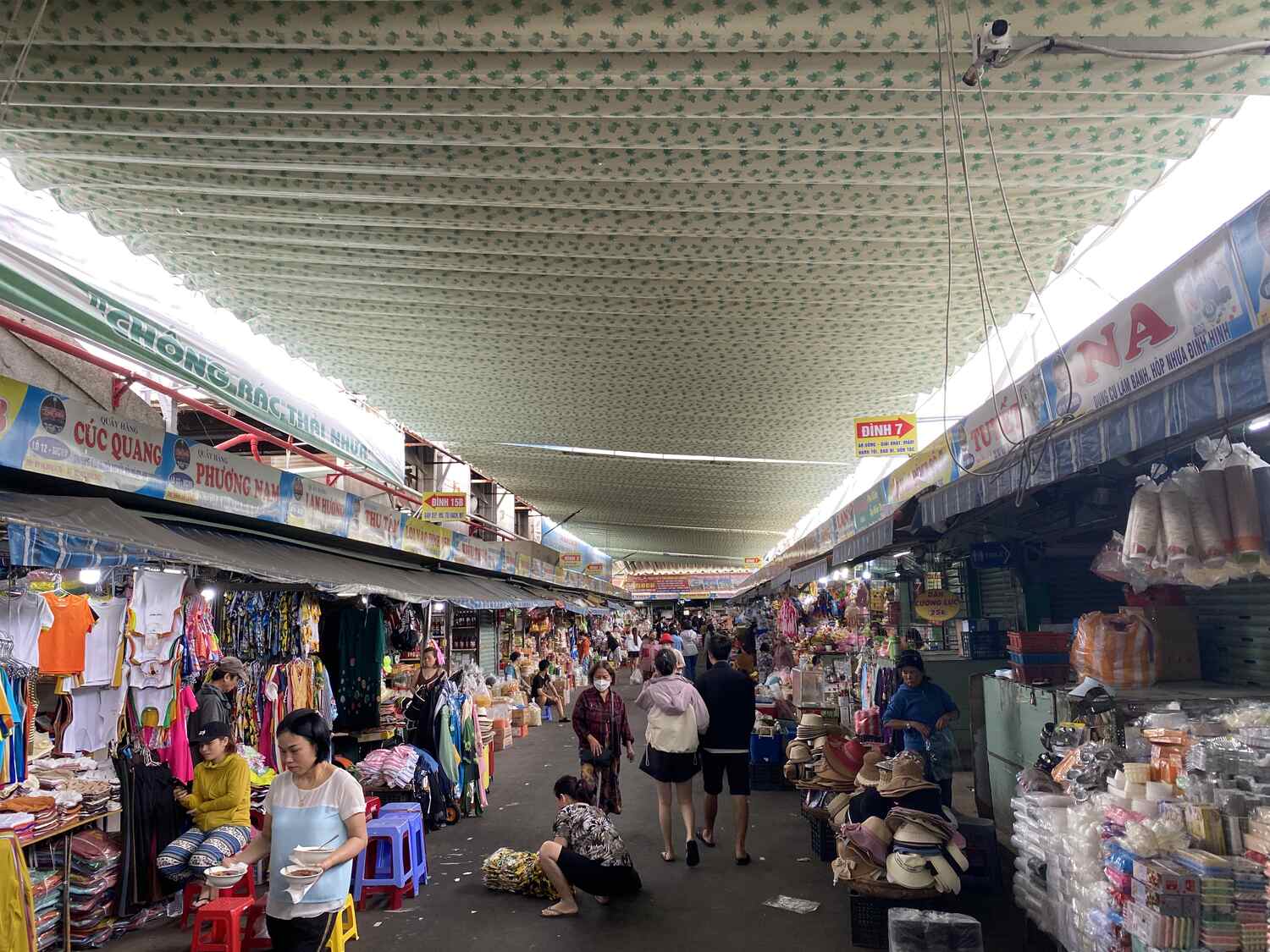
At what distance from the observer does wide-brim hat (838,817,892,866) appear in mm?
5000

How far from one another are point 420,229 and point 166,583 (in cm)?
375

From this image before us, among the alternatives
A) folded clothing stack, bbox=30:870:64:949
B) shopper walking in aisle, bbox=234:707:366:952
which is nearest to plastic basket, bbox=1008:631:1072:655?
shopper walking in aisle, bbox=234:707:366:952

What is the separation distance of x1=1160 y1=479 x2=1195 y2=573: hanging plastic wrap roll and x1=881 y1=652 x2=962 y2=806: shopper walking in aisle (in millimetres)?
3668

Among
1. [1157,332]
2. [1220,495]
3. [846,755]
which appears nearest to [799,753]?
[846,755]

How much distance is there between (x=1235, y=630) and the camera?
5.32m

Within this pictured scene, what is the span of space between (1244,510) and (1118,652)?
191 cm

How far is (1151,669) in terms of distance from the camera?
5066 millimetres

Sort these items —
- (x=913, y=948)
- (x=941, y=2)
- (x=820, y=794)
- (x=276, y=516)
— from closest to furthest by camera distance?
(x=941, y=2), (x=913, y=948), (x=820, y=794), (x=276, y=516)

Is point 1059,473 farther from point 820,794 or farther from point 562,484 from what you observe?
point 562,484

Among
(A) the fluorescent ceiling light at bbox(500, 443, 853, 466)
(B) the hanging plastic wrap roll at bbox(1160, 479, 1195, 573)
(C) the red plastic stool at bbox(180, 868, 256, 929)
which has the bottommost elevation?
(C) the red plastic stool at bbox(180, 868, 256, 929)

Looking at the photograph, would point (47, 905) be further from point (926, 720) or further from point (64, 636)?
point (926, 720)

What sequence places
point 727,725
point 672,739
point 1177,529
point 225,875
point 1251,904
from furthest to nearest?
point 727,725 → point 672,739 → point 225,875 → point 1177,529 → point 1251,904

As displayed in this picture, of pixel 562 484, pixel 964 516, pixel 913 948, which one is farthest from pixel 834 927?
pixel 562 484

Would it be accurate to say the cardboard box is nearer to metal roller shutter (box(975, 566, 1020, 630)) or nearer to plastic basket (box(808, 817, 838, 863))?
plastic basket (box(808, 817, 838, 863))
